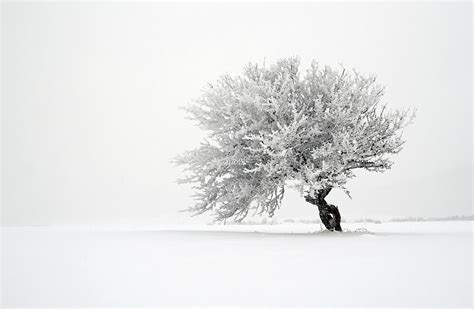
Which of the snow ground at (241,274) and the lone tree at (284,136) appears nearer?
the snow ground at (241,274)

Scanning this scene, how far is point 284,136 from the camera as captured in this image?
14898 millimetres

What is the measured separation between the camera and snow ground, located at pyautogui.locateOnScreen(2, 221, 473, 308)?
608 cm

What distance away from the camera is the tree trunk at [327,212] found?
16453mm

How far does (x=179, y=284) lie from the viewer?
6824mm

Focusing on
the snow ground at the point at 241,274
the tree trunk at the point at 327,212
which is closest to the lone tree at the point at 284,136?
the tree trunk at the point at 327,212

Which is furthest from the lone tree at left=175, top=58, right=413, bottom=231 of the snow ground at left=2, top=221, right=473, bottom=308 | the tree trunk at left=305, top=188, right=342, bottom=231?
the snow ground at left=2, top=221, right=473, bottom=308

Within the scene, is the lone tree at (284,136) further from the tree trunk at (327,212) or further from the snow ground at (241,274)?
the snow ground at (241,274)

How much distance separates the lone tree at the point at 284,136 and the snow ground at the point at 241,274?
4.30 metres

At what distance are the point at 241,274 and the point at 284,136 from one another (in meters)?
7.96

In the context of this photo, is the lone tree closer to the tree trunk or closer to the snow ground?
the tree trunk

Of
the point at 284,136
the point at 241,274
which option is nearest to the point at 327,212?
the point at 284,136

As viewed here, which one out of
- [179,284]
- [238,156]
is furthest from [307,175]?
[179,284]

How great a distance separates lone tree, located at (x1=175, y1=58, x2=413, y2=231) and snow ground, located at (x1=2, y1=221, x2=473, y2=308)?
4.30m

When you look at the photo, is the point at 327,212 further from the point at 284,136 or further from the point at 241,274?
the point at 241,274
